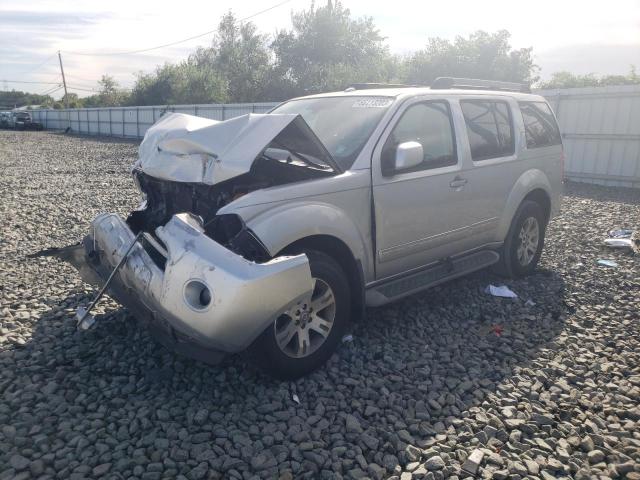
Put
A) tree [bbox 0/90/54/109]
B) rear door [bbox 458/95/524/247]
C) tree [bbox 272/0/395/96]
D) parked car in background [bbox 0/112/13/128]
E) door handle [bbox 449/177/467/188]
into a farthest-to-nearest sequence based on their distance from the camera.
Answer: tree [bbox 0/90/54/109]
parked car in background [bbox 0/112/13/128]
tree [bbox 272/0/395/96]
rear door [bbox 458/95/524/247]
door handle [bbox 449/177/467/188]

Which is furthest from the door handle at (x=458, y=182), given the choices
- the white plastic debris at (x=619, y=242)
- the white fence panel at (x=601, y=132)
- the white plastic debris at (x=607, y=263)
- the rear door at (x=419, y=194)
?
the white fence panel at (x=601, y=132)

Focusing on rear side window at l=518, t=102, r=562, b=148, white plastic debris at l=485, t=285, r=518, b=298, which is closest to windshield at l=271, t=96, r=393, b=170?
rear side window at l=518, t=102, r=562, b=148

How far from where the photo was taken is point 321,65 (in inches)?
1554

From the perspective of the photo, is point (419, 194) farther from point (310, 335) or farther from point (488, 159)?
point (310, 335)

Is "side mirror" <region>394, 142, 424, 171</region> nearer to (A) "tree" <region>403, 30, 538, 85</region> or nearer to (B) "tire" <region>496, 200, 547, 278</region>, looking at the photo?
(B) "tire" <region>496, 200, 547, 278</region>

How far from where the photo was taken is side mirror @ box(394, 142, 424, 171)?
409 cm

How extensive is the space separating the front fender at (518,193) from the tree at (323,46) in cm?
3369

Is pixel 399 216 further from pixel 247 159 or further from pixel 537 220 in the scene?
pixel 537 220

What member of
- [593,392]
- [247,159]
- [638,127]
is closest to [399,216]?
[247,159]

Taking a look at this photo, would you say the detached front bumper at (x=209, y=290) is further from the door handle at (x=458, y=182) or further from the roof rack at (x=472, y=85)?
the roof rack at (x=472, y=85)

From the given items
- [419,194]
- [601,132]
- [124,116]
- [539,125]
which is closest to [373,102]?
[419,194]

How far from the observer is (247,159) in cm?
354

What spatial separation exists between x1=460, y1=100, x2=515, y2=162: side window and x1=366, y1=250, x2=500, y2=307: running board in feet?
3.26

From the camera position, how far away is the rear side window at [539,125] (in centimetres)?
591
